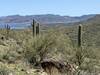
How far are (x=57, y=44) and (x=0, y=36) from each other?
29.6 ft

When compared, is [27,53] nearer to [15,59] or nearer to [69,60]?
[15,59]

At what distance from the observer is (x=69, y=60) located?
73.8 ft

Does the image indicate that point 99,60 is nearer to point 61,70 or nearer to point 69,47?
point 69,47

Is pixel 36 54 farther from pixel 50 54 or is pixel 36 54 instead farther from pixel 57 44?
pixel 57 44

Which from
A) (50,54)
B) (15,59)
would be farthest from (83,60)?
(15,59)

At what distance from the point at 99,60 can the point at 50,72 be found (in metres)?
5.52

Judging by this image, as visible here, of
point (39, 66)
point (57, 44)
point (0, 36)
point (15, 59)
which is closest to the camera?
point (39, 66)

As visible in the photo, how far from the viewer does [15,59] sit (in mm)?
22938

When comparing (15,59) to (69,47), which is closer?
(15,59)

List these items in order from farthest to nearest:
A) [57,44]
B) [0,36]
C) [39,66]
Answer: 1. [0,36]
2. [57,44]
3. [39,66]

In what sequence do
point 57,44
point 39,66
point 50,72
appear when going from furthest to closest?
point 57,44, point 39,66, point 50,72

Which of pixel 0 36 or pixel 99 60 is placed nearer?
pixel 99 60

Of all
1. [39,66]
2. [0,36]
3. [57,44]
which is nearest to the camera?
[39,66]

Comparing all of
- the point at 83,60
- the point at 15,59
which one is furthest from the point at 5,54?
the point at 83,60
